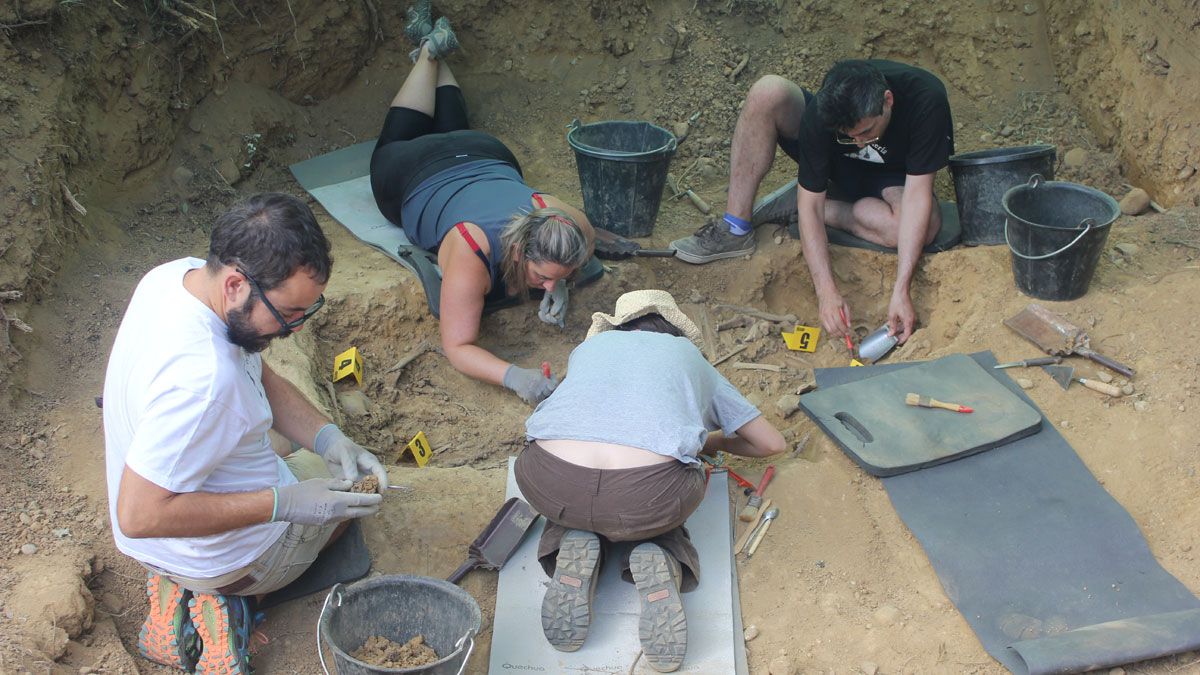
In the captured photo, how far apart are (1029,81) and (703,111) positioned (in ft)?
6.70

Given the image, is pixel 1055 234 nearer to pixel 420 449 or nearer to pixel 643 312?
pixel 643 312

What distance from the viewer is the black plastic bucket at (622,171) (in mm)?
5035

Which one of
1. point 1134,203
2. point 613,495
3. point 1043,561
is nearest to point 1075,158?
point 1134,203

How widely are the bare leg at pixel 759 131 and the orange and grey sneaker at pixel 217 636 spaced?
3.35 meters

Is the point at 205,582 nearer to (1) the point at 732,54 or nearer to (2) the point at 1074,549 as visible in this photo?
(2) the point at 1074,549

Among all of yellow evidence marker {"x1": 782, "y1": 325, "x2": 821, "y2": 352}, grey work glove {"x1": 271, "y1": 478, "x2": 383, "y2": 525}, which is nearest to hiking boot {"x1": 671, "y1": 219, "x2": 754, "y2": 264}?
yellow evidence marker {"x1": 782, "y1": 325, "x2": 821, "y2": 352}

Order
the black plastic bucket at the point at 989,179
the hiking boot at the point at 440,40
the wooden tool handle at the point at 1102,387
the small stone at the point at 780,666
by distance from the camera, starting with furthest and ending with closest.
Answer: the hiking boot at the point at 440,40
the black plastic bucket at the point at 989,179
the wooden tool handle at the point at 1102,387
the small stone at the point at 780,666

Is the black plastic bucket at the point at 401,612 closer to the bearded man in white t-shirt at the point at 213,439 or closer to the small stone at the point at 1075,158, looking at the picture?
the bearded man in white t-shirt at the point at 213,439

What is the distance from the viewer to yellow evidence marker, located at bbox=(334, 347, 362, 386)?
4496 millimetres

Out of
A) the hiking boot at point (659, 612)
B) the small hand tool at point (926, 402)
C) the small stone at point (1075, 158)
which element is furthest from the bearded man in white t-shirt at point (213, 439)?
the small stone at point (1075, 158)

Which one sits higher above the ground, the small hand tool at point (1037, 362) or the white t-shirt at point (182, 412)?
the white t-shirt at point (182, 412)

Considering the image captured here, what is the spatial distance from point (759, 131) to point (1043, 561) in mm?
2694

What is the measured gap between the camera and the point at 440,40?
18.2 feet

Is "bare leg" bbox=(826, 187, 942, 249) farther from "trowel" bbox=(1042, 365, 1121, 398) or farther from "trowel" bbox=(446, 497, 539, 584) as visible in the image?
"trowel" bbox=(446, 497, 539, 584)
